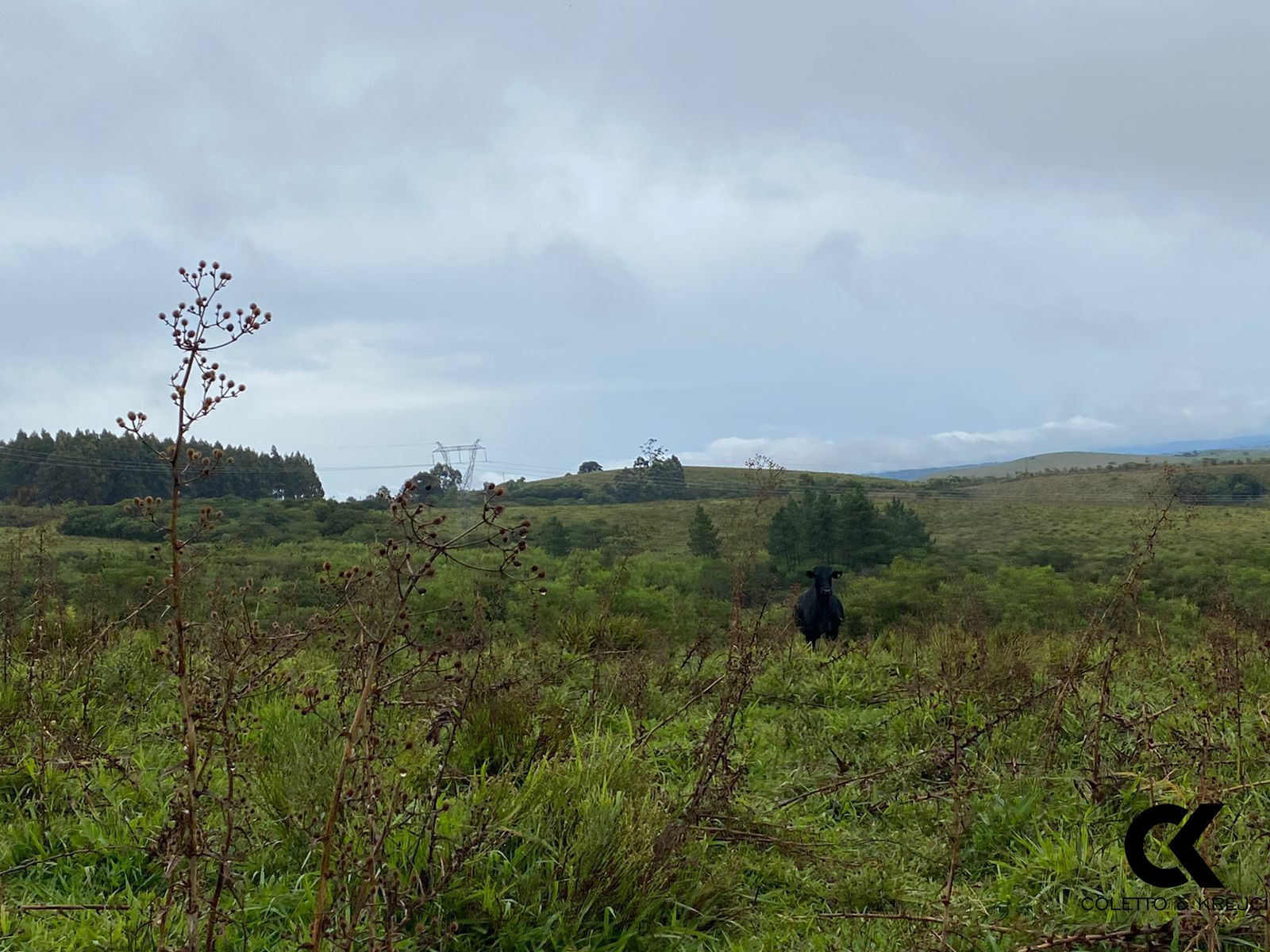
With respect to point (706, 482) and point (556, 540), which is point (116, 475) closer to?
point (556, 540)

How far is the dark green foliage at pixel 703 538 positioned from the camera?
22.8 meters

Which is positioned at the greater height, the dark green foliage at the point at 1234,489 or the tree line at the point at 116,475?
the tree line at the point at 116,475

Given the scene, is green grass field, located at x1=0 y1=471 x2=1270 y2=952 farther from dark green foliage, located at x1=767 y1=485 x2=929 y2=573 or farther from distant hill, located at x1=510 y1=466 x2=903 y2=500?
distant hill, located at x1=510 y1=466 x2=903 y2=500

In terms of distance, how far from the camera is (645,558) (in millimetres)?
22031

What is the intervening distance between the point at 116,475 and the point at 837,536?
958 inches

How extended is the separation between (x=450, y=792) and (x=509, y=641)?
4.44 m

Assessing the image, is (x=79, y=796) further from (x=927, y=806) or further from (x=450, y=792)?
(x=927, y=806)

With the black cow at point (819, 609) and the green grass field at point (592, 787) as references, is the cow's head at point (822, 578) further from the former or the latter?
the green grass field at point (592, 787)

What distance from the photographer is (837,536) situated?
75.8 ft

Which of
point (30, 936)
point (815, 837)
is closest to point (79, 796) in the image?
point (30, 936)

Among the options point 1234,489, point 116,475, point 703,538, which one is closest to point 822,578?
point 703,538

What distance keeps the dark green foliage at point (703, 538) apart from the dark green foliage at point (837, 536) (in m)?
1.45

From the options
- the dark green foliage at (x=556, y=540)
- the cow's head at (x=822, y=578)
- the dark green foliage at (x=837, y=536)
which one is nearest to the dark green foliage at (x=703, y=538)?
the dark green foliage at (x=837, y=536)

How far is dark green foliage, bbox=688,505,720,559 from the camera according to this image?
22.8 metres
